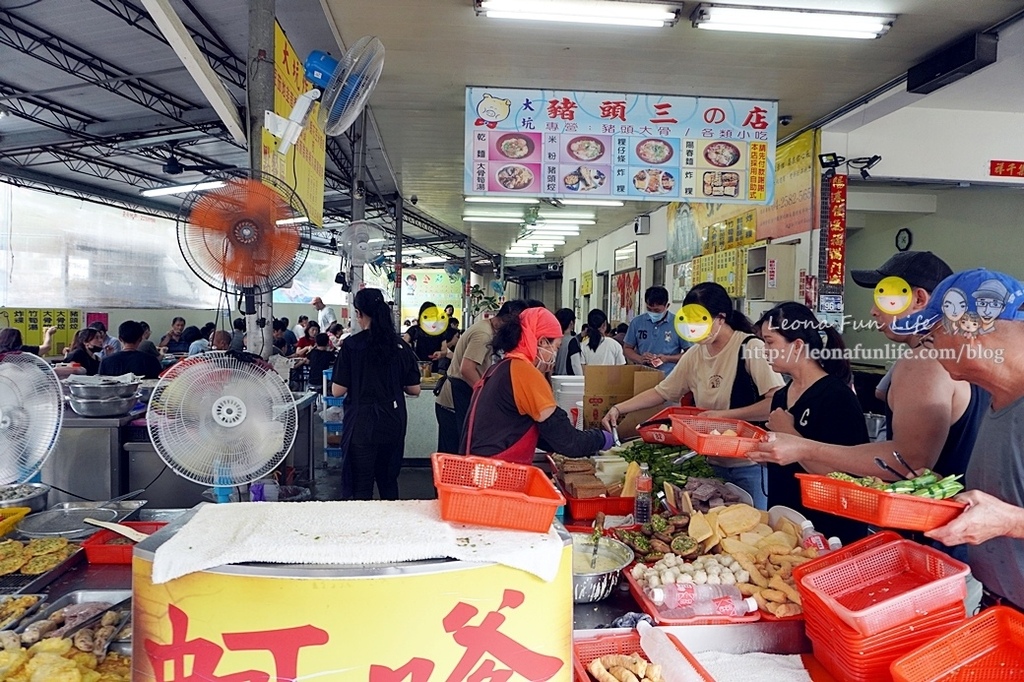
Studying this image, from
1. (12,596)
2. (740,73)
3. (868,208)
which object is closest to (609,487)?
(12,596)

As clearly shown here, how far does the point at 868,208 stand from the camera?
8.67 metres

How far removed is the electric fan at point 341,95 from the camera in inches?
133

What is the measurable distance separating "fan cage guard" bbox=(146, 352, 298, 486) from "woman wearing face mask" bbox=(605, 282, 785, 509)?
7.15 ft

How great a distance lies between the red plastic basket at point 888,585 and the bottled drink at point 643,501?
929 millimetres

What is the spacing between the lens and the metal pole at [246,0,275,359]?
3438 mm

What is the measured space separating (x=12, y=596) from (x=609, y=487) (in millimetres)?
2353

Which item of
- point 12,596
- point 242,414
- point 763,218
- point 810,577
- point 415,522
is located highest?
point 763,218

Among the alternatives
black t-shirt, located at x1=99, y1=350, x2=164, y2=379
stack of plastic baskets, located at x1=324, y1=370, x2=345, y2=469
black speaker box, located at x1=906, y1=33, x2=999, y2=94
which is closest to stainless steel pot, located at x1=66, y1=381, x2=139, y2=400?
black t-shirt, located at x1=99, y1=350, x2=164, y2=379

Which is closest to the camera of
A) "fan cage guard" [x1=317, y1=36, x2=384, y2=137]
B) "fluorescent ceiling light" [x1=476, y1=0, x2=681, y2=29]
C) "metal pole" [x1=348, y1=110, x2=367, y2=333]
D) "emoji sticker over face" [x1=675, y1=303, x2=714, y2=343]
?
"fan cage guard" [x1=317, y1=36, x2=384, y2=137]

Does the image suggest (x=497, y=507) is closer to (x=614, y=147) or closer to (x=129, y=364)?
(x=614, y=147)

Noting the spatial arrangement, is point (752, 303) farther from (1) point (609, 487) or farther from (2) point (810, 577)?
(2) point (810, 577)

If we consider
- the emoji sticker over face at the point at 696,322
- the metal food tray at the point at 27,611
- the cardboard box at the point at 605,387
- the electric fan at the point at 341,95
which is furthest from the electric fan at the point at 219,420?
the cardboard box at the point at 605,387

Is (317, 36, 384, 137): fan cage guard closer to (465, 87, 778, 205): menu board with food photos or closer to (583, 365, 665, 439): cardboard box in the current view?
(465, 87, 778, 205): menu board with food photos

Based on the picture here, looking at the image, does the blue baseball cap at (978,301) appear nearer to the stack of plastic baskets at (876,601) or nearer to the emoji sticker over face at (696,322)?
the stack of plastic baskets at (876,601)
